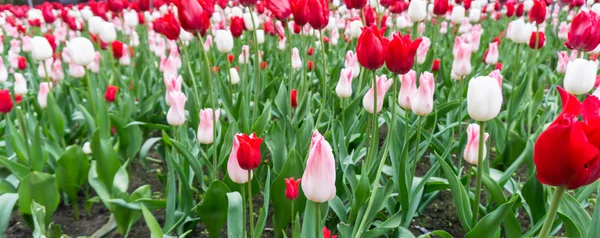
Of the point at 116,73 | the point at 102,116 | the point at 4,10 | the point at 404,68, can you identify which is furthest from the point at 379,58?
the point at 4,10

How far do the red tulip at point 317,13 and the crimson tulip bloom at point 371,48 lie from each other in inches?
17.2

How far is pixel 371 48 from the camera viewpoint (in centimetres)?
126

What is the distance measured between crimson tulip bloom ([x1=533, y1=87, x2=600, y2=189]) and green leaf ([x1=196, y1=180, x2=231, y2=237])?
3.46ft

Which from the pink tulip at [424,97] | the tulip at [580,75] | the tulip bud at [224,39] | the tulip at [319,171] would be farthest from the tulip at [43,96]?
the tulip at [580,75]

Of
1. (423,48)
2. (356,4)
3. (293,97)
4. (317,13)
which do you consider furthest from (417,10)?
(317,13)

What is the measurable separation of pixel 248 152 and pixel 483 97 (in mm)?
510

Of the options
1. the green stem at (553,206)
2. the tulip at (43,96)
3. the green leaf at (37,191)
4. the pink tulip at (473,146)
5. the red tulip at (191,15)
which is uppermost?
the red tulip at (191,15)

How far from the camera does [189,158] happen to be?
1.72 m

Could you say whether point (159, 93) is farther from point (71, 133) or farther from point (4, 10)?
point (4, 10)

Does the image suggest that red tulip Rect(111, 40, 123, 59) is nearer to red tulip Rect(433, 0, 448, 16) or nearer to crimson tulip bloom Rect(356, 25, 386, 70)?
red tulip Rect(433, 0, 448, 16)

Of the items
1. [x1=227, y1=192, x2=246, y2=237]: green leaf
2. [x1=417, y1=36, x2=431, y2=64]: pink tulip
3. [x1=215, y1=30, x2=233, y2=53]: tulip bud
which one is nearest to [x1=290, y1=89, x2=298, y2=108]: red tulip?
[x1=215, y1=30, x2=233, y2=53]: tulip bud

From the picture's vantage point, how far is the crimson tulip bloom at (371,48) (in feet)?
4.07

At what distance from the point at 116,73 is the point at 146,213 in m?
2.06

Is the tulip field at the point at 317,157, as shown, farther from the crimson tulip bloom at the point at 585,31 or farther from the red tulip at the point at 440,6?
the red tulip at the point at 440,6
